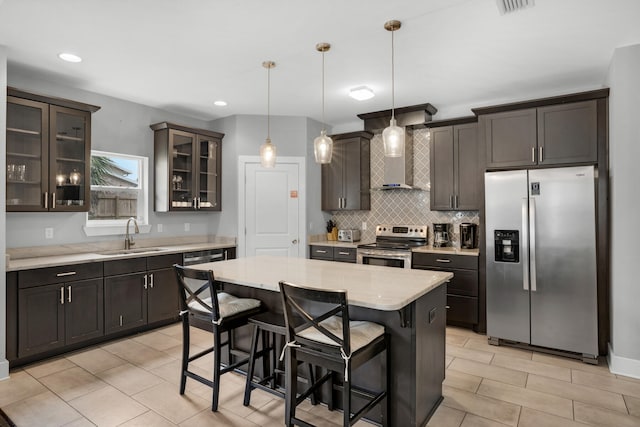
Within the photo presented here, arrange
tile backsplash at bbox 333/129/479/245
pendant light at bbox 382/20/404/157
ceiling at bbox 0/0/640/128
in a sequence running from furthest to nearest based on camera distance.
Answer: tile backsplash at bbox 333/129/479/245, pendant light at bbox 382/20/404/157, ceiling at bbox 0/0/640/128

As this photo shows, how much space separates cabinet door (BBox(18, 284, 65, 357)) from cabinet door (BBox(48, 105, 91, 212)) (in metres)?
0.82

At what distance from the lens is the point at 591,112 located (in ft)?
11.6

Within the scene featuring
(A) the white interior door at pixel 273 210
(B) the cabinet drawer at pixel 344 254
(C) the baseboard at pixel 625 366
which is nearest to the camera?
(C) the baseboard at pixel 625 366

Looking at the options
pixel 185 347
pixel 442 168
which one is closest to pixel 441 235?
pixel 442 168

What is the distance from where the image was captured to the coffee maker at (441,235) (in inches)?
187

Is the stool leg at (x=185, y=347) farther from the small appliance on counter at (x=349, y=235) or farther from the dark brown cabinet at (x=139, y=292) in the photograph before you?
the small appliance on counter at (x=349, y=235)

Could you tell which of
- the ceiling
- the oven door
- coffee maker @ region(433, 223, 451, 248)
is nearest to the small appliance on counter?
the oven door

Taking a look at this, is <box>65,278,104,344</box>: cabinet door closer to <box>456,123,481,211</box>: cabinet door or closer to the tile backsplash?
the tile backsplash

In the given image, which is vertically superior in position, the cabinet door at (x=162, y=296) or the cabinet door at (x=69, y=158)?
the cabinet door at (x=69, y=158)

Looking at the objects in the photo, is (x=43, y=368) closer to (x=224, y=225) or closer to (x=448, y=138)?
(x=224, y=225)

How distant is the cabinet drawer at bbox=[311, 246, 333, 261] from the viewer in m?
5.27

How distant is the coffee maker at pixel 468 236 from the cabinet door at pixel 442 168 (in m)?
0.31

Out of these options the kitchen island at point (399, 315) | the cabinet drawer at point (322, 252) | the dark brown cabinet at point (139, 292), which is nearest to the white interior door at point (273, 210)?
the cabinet drawer at point (322, 252)

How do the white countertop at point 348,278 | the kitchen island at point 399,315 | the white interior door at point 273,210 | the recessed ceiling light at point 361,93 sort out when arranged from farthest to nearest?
1. the white interior door at point 273,210
2. the recessed ceiling light at point 361,93
3. the kitchen island at point 399,315
4. the white countertop at point 348,278
